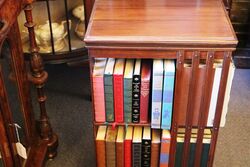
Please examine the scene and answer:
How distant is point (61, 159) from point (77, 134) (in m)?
0.18

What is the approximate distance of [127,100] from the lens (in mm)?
1264

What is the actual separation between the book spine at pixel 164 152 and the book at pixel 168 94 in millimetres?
55

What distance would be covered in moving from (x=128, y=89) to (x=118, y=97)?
4 cm

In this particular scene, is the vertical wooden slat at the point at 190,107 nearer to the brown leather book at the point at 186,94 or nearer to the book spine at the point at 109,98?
the brown leather book at the point at 186,94

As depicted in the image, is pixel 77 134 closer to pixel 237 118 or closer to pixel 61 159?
pixel 61 159

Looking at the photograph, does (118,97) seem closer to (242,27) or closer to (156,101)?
(156,101)

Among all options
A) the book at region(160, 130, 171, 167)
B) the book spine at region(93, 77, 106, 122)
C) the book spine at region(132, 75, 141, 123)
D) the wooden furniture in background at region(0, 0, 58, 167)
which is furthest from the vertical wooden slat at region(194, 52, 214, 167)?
the wooden furniture in background at region(0, 0, 58, 167)

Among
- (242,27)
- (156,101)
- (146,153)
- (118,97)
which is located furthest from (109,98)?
(242,27)

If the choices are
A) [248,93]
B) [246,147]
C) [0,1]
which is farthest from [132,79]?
[248,93]

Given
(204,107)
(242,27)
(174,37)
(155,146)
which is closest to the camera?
(174,37)

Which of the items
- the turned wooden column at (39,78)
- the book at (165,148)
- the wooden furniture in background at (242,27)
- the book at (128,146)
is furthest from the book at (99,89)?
the wooden furniture in background at (242,27)

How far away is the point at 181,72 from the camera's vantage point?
1169 mm

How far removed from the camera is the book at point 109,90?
1.22m

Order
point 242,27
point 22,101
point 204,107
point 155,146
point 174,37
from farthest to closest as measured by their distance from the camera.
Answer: point 242,27, point 22,101, point 155,146, point 204,107, point 174,37
